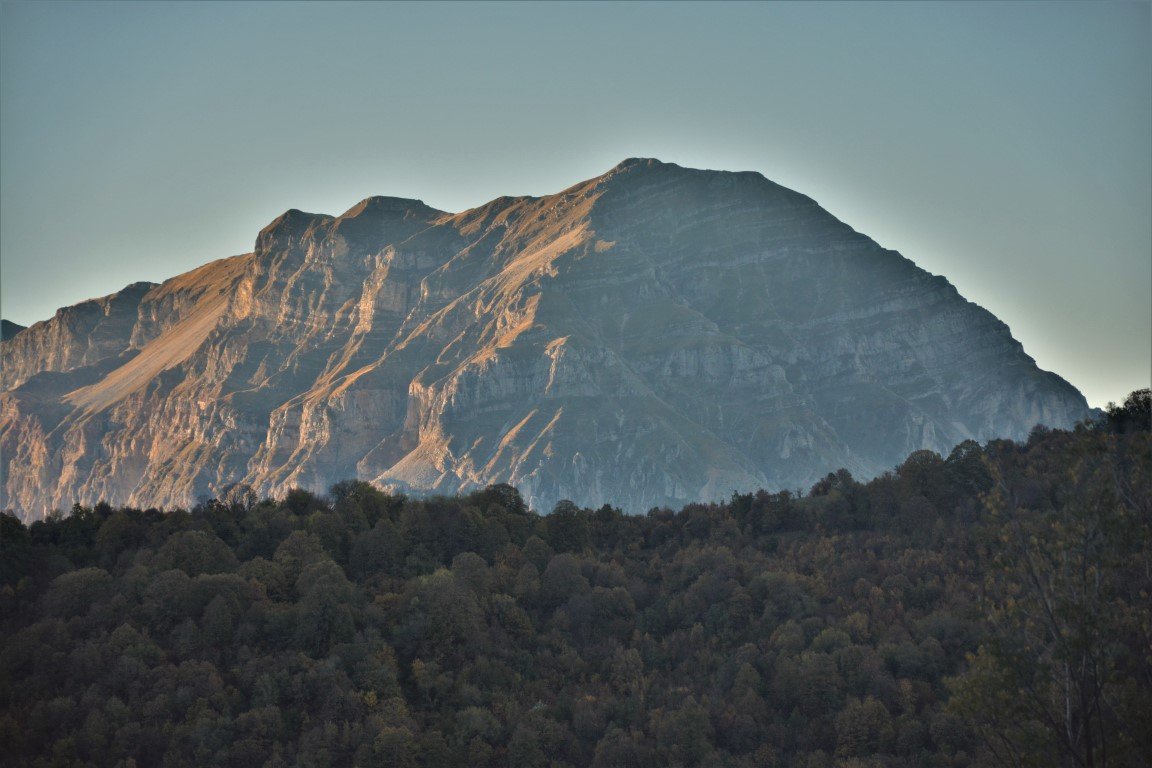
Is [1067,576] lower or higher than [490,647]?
higher

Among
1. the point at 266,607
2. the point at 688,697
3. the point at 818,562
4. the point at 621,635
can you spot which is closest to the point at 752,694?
the point at 688,697

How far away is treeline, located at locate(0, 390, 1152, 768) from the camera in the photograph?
8250cm

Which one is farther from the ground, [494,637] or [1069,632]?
[1069,632]

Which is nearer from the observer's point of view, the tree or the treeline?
the tree

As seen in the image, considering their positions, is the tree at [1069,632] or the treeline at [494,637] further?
the treeline at [494,637]

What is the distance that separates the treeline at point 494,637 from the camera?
271 ft

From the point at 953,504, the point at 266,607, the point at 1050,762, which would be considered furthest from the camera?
the point at 953,504

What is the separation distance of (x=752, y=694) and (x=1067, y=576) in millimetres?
43994

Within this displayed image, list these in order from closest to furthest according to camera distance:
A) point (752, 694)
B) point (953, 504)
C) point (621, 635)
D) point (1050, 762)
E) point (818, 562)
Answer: point (1050, 762) → point (752, 694) → point (621, 635) → point (818, 562) → point (953, 504)

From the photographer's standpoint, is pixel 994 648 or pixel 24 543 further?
pixel 24 543

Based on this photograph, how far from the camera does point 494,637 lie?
324 ft

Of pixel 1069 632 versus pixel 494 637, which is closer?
pixel 1069 632

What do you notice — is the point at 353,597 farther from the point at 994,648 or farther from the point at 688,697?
the point at 994,648

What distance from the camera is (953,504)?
401 ft
